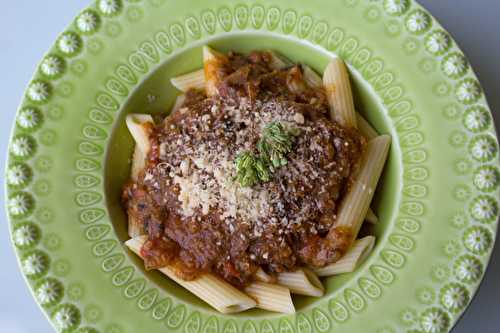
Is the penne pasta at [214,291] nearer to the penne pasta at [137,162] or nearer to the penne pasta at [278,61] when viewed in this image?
the penne pasta at [137,162]

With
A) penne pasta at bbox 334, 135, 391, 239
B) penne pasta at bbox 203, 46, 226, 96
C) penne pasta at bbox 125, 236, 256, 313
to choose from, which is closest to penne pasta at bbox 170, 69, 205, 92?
penne pasta at bbox 203, 46, 226, 96

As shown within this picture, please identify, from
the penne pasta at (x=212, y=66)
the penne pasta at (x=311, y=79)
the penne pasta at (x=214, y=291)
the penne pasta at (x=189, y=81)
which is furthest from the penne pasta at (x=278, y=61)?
the penne pasta at (x=214, y=291)

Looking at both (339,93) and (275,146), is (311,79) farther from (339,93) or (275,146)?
(275,146)

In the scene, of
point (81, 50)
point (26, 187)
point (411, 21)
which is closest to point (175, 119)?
point (81, 50)

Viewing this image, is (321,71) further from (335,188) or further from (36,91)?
(36,91)

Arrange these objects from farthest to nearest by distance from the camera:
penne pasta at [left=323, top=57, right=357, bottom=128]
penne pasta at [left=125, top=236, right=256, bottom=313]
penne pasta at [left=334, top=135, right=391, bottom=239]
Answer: penne pasta at [left=323, top=57, right=357, bottom=128]
penne pasta at [left=334, top=135, right=391, bottom=239]
penne pasta at [left=125, top=236, right=256, bottom=313]

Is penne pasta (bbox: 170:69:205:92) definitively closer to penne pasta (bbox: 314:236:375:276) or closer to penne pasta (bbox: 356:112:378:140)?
penne pasta (bbox: 356:112:378:140)
